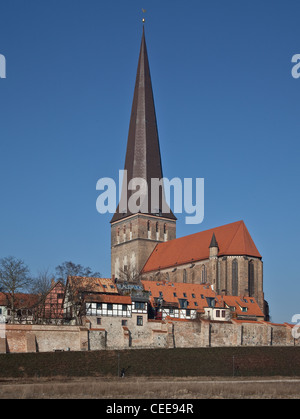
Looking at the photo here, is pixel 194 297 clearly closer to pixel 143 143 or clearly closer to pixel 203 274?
pixel 203 274

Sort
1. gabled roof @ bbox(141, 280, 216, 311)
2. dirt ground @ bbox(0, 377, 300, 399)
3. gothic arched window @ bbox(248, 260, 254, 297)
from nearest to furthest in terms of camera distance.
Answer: dirt ground @ bbox(0, 377, 300, 399), gabled roof @ bbox(141, 280, 216, 311), gothic arched window @ bbox(248, 260, 254, 297)

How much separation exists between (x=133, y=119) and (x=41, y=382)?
74.2 meters

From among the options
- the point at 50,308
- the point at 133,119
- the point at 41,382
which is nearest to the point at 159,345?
the point at 50,308

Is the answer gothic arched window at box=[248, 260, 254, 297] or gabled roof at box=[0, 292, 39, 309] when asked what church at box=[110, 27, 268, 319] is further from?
gabled roof at box=[0, 292, 39, 309]

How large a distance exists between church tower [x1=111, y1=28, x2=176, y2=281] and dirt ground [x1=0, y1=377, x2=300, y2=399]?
60598 millimetres

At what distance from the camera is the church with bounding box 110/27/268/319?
307 ft

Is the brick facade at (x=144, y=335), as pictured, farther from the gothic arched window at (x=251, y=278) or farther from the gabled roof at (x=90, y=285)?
the gothic arched window at (x=251, y=278)

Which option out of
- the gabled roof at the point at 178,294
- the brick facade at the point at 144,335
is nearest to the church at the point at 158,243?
the gabled roof at the point at 178,294

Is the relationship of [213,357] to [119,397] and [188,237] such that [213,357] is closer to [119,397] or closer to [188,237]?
[119,397]

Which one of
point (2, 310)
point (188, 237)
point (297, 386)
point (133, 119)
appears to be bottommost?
point (297, 386)

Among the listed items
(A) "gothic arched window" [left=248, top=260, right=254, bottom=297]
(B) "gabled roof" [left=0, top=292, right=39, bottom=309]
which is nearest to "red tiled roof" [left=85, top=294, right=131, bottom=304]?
(B) "gabled roof" [left=0, top=292, right=39, bottom=309]

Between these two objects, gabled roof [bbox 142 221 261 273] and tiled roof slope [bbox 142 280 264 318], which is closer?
tiled roof slope [bbox 142 280 264 318]

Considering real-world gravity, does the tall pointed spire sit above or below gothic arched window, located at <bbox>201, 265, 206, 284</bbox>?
above
